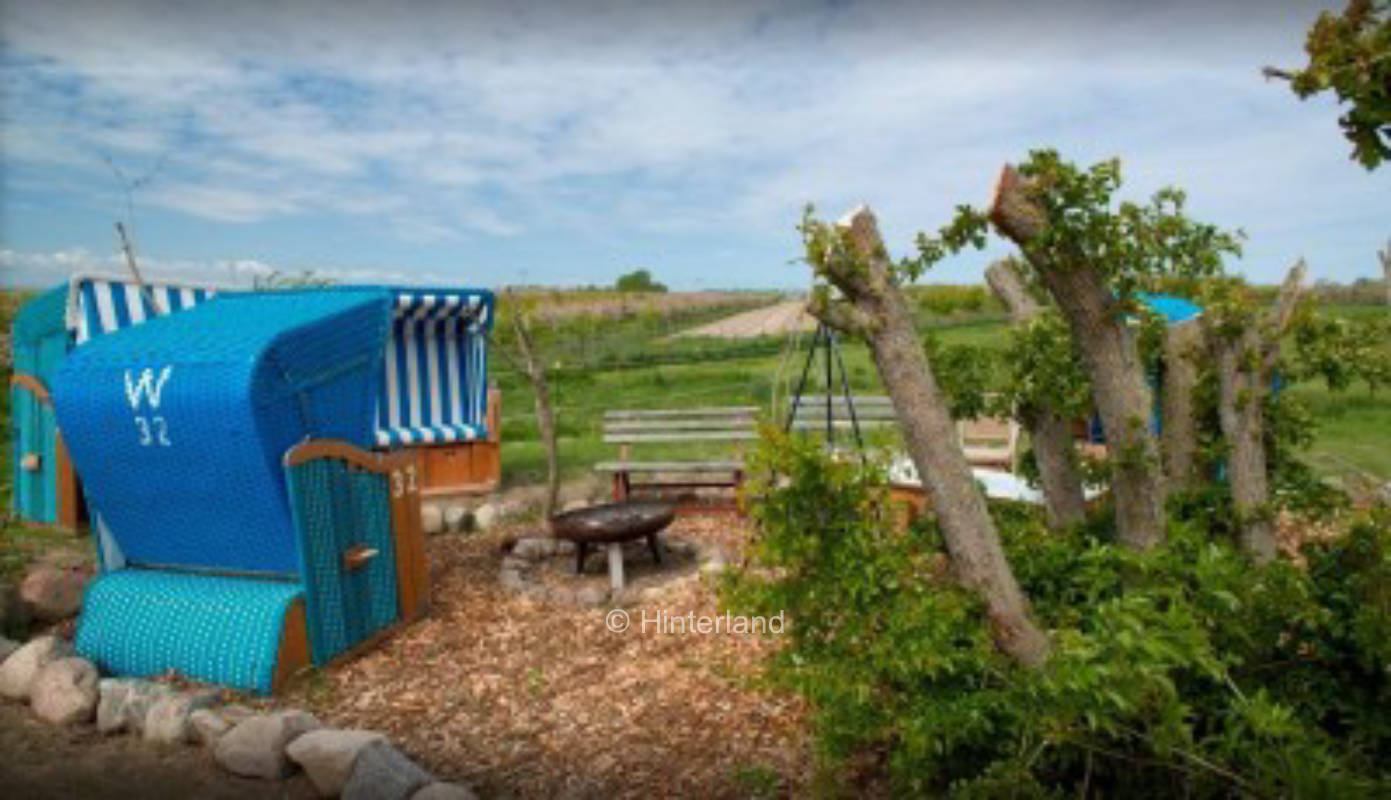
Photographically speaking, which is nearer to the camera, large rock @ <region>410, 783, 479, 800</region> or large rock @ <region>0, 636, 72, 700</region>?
large rock @ <region>410, 783, 479, 800</region>

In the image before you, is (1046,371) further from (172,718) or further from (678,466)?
(678,466)

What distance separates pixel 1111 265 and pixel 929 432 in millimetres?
997

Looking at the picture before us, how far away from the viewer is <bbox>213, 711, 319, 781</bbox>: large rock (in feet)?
14.7

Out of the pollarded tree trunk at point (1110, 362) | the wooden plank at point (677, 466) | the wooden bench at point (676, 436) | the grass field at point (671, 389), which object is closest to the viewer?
the pollarded tree trunk at point (1110, 362)

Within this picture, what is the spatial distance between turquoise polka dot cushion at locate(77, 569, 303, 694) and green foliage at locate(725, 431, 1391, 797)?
3.37 metres

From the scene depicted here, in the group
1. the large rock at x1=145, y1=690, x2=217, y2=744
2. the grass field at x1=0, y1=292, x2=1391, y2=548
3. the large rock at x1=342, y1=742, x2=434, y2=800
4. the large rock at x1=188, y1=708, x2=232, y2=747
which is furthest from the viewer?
the grass field at x1=0, y1=292, x2=1391, y2=548

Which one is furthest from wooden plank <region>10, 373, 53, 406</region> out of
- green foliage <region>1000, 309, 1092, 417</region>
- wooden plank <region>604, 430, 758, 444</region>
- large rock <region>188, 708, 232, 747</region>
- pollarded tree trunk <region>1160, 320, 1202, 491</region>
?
pollarded tree trunk <region>1160, 320, 1202, 491</region>

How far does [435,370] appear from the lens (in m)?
8.97

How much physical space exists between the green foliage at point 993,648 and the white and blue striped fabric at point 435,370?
5.80m

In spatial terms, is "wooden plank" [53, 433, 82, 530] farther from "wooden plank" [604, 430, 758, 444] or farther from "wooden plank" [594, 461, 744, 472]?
"wooden plank" [604, 430, 758, 444]

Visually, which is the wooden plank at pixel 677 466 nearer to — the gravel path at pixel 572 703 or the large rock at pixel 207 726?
the gravel path at pixel 572 703

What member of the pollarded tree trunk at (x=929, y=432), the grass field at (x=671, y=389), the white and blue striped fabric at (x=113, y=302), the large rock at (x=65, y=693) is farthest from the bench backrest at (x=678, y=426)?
the pollarded tree trunk at (x=929, y=432)

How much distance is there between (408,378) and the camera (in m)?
8.77

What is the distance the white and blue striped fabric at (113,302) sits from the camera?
833cm
